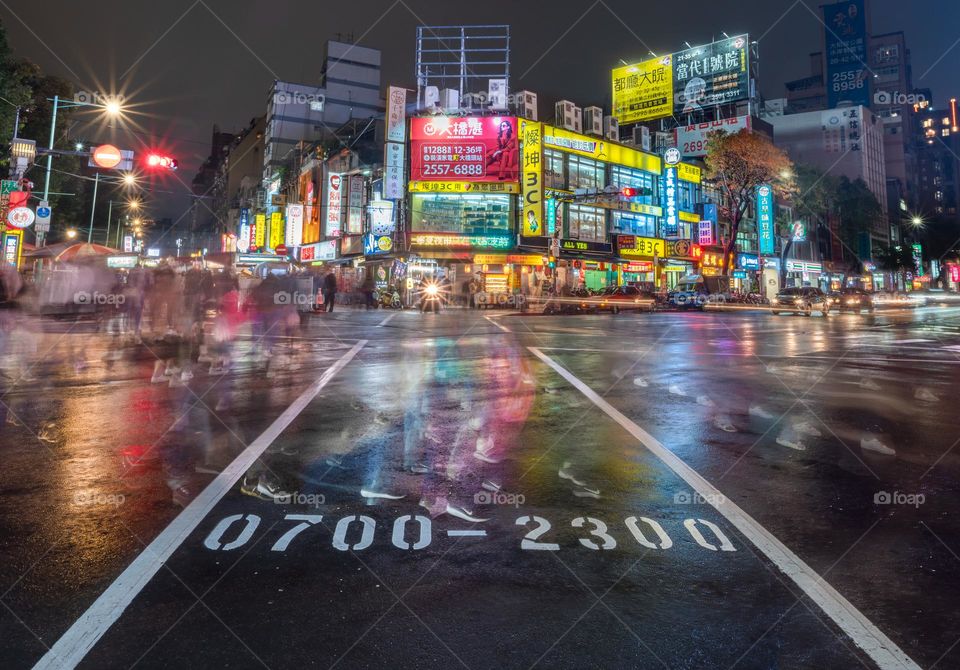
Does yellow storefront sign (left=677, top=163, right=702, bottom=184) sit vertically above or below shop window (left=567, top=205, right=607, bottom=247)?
above

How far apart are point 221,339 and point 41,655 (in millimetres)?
14206

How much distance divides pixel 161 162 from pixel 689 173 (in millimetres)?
46588

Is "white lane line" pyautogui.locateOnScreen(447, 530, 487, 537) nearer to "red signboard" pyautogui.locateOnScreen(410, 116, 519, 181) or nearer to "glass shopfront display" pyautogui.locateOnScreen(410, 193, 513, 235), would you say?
"glass shopfront display" pyautogui.locateOnScreen(410, 193, 513, 235)

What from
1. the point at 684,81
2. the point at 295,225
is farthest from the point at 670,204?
the point at 295,225

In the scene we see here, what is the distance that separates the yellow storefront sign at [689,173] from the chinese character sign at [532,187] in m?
17.6

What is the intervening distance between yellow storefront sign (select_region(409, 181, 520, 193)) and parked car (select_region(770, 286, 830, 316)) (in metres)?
19.0

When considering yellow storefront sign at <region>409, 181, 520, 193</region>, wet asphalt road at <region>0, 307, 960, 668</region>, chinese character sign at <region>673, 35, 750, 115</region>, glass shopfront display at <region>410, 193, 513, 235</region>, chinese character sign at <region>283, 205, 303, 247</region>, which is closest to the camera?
wet asphalt road at <region>0, 307, 960, 668</region>

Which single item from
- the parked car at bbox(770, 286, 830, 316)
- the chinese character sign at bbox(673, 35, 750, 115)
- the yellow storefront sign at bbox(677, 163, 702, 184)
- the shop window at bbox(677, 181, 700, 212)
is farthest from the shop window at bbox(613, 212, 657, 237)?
the chinese character sign at bbox(673, 35, 750, 115)

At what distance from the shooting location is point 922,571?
3.16 m

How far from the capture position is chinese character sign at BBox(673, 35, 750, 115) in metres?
60.4

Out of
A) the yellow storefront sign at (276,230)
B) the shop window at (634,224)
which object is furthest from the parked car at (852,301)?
the yellow storefront sign at (276,230)

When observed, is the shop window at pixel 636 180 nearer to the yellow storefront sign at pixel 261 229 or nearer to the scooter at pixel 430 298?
the scooter at pixel 430 298

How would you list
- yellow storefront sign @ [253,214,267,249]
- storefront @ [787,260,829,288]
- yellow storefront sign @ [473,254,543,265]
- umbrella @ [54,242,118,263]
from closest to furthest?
umbrella @ [54,242,118,263] < yellow storefront sign @ [473,254,543,265] < storefront @ [787,260,829,288] < yellow storefront sign @ [253,214,267,249]

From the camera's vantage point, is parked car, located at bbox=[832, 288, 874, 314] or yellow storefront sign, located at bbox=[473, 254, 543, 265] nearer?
parked car, located at bbox=[832, 288, 874, 314]
